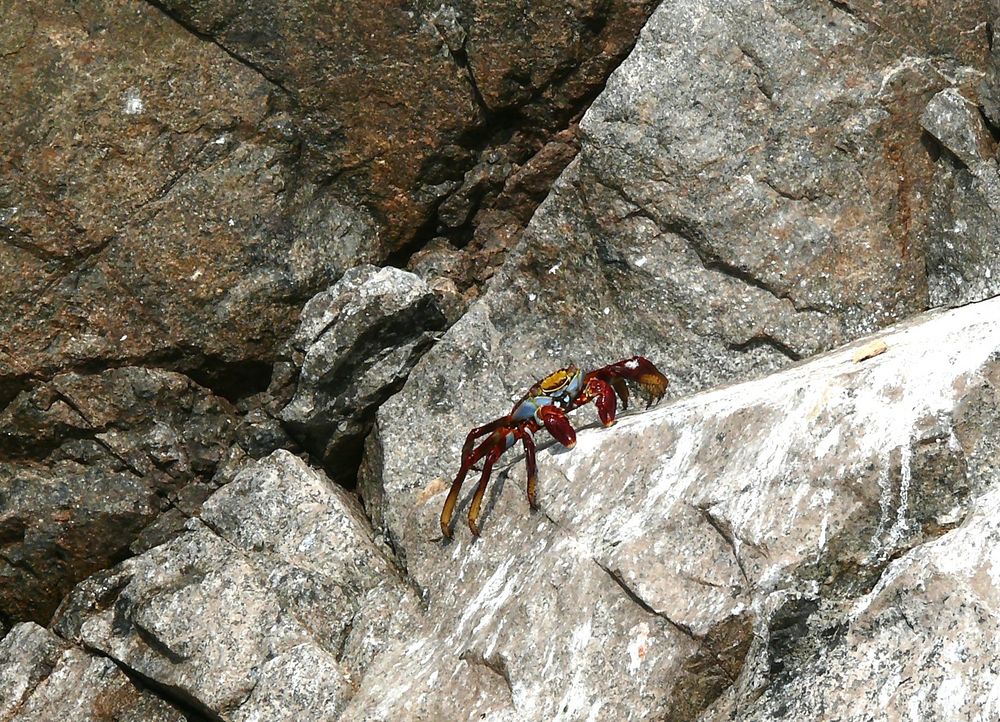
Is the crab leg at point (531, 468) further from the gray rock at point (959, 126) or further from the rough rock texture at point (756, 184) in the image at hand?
the gray rock at point (959, 126)

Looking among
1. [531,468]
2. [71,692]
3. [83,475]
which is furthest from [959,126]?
[71,692]

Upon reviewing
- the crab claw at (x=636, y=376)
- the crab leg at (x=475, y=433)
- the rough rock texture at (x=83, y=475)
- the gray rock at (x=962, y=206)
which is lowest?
the gray rock at (x=962, y=206)

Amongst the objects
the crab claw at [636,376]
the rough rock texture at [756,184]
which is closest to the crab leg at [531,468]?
the crab claw at [636,376]

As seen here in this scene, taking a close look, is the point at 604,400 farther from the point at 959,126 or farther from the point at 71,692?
the point at 71,692

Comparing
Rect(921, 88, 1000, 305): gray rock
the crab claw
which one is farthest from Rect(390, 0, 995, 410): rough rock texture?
the crab claw

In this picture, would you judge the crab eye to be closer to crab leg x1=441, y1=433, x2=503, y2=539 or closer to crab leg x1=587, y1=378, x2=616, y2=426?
crab leg x1=587, y1=378, x2=616, y2=426

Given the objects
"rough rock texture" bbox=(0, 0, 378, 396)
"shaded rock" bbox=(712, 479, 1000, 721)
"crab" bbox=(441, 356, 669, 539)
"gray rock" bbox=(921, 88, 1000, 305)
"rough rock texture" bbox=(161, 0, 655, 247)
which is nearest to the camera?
"shaded rock" bbox=(712, 479, 1000, 721)
